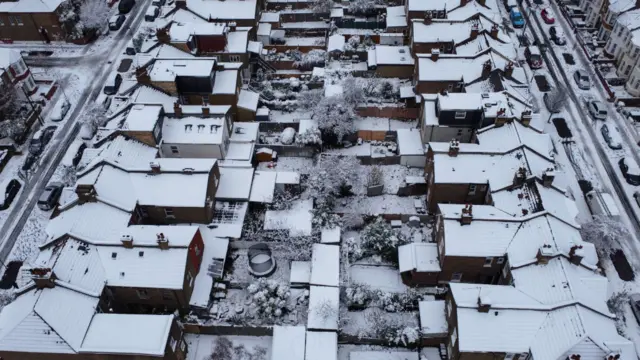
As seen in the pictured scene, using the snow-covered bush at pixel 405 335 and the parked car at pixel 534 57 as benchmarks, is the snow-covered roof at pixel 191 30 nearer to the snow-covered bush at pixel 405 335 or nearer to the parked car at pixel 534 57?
the snow-covered bush at pixel 405 335

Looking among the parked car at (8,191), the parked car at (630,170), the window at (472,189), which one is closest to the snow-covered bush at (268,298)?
the window at (472,189)

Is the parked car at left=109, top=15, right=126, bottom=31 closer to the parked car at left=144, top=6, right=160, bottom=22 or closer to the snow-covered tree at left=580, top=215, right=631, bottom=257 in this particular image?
the parked car at left=144, top=6, right=160, bottom=22

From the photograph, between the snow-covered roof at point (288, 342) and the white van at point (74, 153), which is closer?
the snow-covered roof at point (288, 342)

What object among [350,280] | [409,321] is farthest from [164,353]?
[409,321]

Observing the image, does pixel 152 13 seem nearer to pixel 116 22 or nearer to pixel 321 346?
pixel 116 22

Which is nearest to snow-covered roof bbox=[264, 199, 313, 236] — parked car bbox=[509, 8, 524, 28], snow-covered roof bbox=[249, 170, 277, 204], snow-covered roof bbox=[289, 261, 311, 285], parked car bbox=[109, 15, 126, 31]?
snow-covered roof bbox=[249, 170, 277, 204]

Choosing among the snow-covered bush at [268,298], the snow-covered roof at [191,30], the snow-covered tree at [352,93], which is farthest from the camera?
the snow-covered roof at [191,30]
